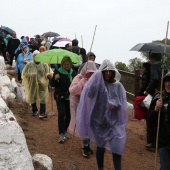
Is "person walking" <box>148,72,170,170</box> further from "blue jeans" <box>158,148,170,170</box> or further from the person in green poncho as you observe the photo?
the person in green poncho

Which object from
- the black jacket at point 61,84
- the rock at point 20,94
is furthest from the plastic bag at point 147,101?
the rock at point 20,94

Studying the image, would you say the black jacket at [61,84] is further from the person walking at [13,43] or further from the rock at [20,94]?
the person walking at [13,43]

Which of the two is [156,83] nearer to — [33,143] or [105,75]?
[105,75]

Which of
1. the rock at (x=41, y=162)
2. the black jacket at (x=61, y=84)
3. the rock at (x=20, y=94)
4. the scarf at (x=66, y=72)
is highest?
the scarf at (x=66, y=72)

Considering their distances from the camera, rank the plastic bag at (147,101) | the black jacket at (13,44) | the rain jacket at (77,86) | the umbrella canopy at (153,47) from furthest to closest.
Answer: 1. the black jacket at (13,44)
2. the umbrella canopy at (153,47)
3. the plastic bag at (147,101)
4. the rain jacket at (77,86)

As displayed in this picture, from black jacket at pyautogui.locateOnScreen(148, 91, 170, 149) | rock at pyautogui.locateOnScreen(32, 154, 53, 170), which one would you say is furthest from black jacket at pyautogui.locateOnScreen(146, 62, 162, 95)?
rock at pyautogui.locateOnScreen(32, 154, 53, 170)

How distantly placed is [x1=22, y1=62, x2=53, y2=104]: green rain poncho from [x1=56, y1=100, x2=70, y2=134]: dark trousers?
5.79ft

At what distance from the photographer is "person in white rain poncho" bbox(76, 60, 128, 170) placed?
14.4 ft

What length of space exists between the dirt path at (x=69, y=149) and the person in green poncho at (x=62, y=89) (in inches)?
14.0

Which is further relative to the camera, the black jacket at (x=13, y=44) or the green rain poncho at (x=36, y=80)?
the black jacket at (x=13, y=44)

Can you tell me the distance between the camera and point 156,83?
591 centimetres

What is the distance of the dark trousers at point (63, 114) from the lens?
5.94 metres

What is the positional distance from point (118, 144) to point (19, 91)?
582 cm

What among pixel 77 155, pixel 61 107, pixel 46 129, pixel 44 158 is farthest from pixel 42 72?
pixel 44 158
